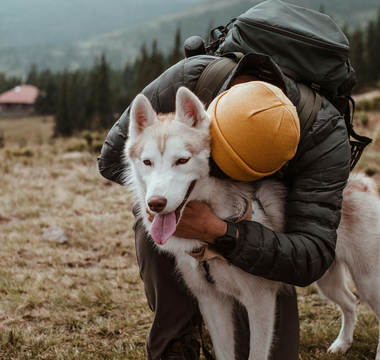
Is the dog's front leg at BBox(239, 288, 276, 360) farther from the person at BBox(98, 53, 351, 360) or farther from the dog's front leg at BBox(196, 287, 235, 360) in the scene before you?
the dog's front leg at BBox(196, 287, 235, 360)

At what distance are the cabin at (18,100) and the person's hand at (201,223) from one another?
110054 mm

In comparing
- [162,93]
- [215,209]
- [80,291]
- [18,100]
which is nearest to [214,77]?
[162,93]

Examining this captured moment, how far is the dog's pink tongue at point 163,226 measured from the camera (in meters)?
1.84

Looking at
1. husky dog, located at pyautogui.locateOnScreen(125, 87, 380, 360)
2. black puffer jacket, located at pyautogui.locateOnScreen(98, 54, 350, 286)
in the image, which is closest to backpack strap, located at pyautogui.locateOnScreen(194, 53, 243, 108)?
black puffer jacket, located at pyautogui.locateOnScreen(98, 54, 350, 286)

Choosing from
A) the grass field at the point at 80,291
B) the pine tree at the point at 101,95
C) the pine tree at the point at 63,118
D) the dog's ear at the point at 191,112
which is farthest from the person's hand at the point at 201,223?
the pine tree at the point at 63,118

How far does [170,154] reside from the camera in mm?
1861

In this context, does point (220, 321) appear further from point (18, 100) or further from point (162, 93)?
point (18, 100)

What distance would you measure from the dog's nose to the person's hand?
360 mm

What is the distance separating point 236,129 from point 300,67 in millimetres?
714

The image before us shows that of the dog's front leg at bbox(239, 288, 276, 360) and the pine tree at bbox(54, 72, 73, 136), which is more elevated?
the dog's front leg at bbox(239, 288, 276, 360)

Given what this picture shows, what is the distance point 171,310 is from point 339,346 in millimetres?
1549

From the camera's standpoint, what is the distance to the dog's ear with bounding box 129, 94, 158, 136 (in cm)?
202

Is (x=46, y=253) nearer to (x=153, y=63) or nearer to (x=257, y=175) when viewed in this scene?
(x=257, y=175)

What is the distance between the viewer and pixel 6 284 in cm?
397
